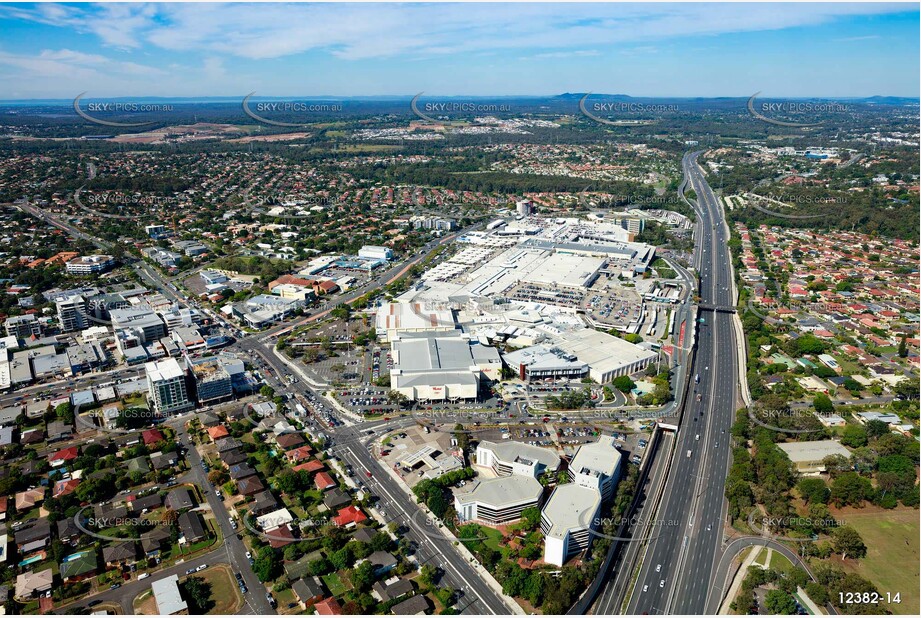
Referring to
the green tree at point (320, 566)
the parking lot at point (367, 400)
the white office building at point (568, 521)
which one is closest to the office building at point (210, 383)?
the parking lot at point (367, 400)

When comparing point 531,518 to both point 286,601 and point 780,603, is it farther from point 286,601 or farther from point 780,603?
point 286,601

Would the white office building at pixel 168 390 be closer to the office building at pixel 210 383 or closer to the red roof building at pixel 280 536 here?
the office building at pixel 210 383

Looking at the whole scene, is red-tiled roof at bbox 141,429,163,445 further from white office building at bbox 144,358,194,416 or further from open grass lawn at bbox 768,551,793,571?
open grass lawn at bbox 768,551,793,571

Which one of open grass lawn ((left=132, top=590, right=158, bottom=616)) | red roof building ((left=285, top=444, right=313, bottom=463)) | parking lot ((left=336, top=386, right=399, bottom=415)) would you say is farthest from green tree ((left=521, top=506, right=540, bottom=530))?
open grass lawn ((left=132, top=590, right=158, bottom=616))

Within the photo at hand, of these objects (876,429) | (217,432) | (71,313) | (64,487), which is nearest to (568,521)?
(217,432)

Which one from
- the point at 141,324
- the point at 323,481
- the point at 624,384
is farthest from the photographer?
the point at 141,324

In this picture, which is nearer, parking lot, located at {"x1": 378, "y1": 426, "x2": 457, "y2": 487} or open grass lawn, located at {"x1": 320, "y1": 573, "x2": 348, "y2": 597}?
open grass lawn, located at {"x1": 320, "y1": 573, "x2": 348, "y2": 597}
